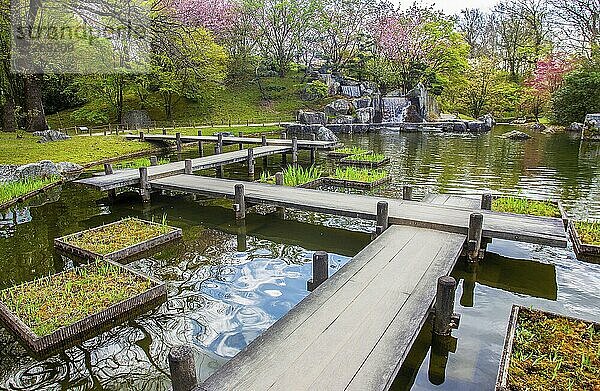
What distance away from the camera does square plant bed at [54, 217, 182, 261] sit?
29.8 ft

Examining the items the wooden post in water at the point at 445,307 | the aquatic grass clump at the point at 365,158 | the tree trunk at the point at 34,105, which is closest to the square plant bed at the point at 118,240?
the wooden post in water at the point at 445,307

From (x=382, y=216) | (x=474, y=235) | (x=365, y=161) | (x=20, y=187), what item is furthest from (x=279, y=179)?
(x=20, y=187)

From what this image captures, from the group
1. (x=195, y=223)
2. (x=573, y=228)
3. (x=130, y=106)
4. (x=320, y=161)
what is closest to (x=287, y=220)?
(x=195, y=223)

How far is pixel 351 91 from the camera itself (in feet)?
129

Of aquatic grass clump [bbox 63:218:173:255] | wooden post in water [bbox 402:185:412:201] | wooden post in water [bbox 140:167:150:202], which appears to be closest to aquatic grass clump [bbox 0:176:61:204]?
wooden post in water [bbox 140:167:150:202]

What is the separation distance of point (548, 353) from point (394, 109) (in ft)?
108

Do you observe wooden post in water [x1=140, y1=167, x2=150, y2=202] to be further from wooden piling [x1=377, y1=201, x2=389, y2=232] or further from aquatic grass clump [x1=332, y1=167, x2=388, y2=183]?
wooden piling [x1=377, y1=201, x2=389, y2=232]

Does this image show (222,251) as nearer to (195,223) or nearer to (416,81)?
(195,223)

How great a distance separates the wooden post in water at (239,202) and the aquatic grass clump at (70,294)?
4.11 meters

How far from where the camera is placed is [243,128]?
32.0 metres

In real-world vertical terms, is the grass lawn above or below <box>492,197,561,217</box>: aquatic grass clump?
above

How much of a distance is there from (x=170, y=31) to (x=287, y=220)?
7.03 meters

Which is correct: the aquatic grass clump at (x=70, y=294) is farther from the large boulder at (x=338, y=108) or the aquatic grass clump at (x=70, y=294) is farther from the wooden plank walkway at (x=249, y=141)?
the large boulder at (x=338, y=108)

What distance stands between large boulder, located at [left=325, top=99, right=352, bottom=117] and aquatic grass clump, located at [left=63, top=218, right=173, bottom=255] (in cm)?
2630
